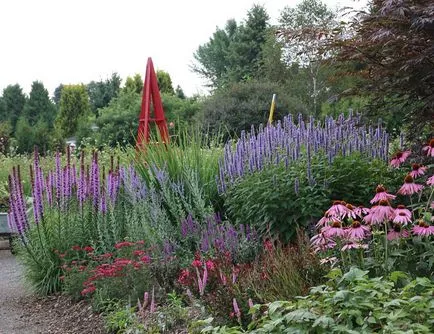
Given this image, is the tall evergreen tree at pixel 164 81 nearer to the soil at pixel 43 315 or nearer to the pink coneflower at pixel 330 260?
the soil at pixel 43 315

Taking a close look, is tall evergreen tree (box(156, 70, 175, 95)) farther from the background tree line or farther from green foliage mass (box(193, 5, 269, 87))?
green foliage mass (box(193, 5, 269, 87))

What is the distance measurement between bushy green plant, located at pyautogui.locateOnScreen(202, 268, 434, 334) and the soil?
2.25 meters

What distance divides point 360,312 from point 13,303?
426 centimetres

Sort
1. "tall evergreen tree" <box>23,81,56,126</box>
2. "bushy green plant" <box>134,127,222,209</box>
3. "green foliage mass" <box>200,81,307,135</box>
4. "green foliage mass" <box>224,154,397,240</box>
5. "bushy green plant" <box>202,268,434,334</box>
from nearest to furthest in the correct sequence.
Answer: "bushy green plant" <box>202,268,434,334</box> < "green foliage mass" <box>224,154,397,240</box> < "bushy green plant" <box>134,127,222,209</box> < "green foliage mass" <box>200,81,307,135</box> < "tall evergreen tree" <box>23,81,56,126</box>

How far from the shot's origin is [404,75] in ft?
17.1

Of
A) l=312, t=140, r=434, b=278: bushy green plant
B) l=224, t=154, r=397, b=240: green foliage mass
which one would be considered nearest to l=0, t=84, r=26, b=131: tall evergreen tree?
l=224, t=154, r=397, b=240: green foliage mass

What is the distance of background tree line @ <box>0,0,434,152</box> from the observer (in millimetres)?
5148

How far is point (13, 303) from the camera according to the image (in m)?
6.08

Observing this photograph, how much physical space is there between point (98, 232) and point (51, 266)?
0.54 metres

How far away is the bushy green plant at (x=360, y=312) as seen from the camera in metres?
2.63

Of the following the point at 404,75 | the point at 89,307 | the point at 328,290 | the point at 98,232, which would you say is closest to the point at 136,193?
the point at 98,232

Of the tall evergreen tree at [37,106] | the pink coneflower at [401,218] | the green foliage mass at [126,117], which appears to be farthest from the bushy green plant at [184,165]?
the tall evergreen tree at [37,106]

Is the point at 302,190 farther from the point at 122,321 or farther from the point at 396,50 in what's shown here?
the point at 122,321

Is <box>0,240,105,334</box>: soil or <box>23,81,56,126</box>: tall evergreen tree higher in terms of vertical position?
<box>23,81,56,126</box>: tall evergreen tree
